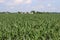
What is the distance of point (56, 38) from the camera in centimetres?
990

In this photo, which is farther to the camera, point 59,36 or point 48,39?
point 59,36

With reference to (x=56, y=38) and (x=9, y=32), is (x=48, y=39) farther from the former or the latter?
(x=9, y=32)

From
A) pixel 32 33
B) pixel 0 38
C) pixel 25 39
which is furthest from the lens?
pixel 32 33

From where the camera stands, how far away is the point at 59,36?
34.9 ft

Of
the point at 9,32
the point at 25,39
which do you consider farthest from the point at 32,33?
the point at 25,39

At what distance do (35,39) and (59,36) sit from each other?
4.53 ft

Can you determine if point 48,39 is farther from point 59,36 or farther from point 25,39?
point 59,36

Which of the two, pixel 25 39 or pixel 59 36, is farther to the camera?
pixel 59 36

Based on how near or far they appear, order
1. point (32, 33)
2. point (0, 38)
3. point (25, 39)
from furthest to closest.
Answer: point (32, 33) → point (0, 38) → point (25, 39)

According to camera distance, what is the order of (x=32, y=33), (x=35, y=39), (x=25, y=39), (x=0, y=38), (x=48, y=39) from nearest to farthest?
1. (x=48, y=39)
2. (x=25, y=39)
3. (x=35, y=39)
4. (x=0, y=38)
5. (x=32, y=33)

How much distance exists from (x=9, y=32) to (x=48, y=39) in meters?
4.34

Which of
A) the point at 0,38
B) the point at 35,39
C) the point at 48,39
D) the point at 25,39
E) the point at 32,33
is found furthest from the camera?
the point at 32,33

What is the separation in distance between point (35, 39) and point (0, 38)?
1683 millimetres

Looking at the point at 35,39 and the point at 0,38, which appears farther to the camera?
the point at 0,38
